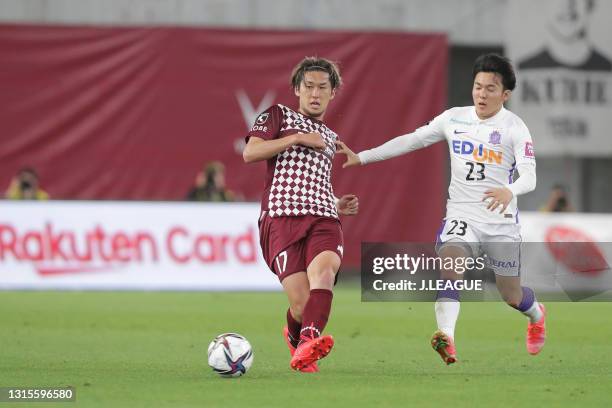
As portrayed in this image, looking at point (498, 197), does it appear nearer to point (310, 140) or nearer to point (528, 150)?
point (528, 150)

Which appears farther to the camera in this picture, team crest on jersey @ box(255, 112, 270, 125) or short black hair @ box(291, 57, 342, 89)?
short black hair @ box(291, 57, 342, 89)

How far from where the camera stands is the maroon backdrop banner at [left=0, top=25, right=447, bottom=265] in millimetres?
22266

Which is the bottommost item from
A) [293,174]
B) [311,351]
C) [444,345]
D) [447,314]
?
[311,351]

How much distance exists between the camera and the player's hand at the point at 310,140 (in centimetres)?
842

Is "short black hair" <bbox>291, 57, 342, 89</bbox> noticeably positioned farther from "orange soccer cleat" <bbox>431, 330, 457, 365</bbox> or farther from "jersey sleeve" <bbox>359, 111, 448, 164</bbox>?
"orange soccer cleat" <bbox>431, 330, 457, 365</bbox>

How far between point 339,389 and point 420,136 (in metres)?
2.52

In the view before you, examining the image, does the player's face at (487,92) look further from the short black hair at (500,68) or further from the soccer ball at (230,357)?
the soccer ball at (230,357)

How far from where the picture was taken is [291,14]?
76.8ft

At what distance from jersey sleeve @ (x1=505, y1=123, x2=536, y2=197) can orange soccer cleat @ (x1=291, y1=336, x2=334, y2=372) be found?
1692mm

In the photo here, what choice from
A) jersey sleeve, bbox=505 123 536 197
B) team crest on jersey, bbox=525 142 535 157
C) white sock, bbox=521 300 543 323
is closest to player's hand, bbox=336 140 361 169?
jersey sleeve, bbox=505 123 536 197

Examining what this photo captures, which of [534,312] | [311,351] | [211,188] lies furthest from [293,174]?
[211,188]

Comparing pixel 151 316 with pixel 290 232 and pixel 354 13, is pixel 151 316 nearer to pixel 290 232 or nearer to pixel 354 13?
pixel 290 232

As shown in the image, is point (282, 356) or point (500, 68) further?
point (282, 356)

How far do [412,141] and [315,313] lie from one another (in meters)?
1.81
